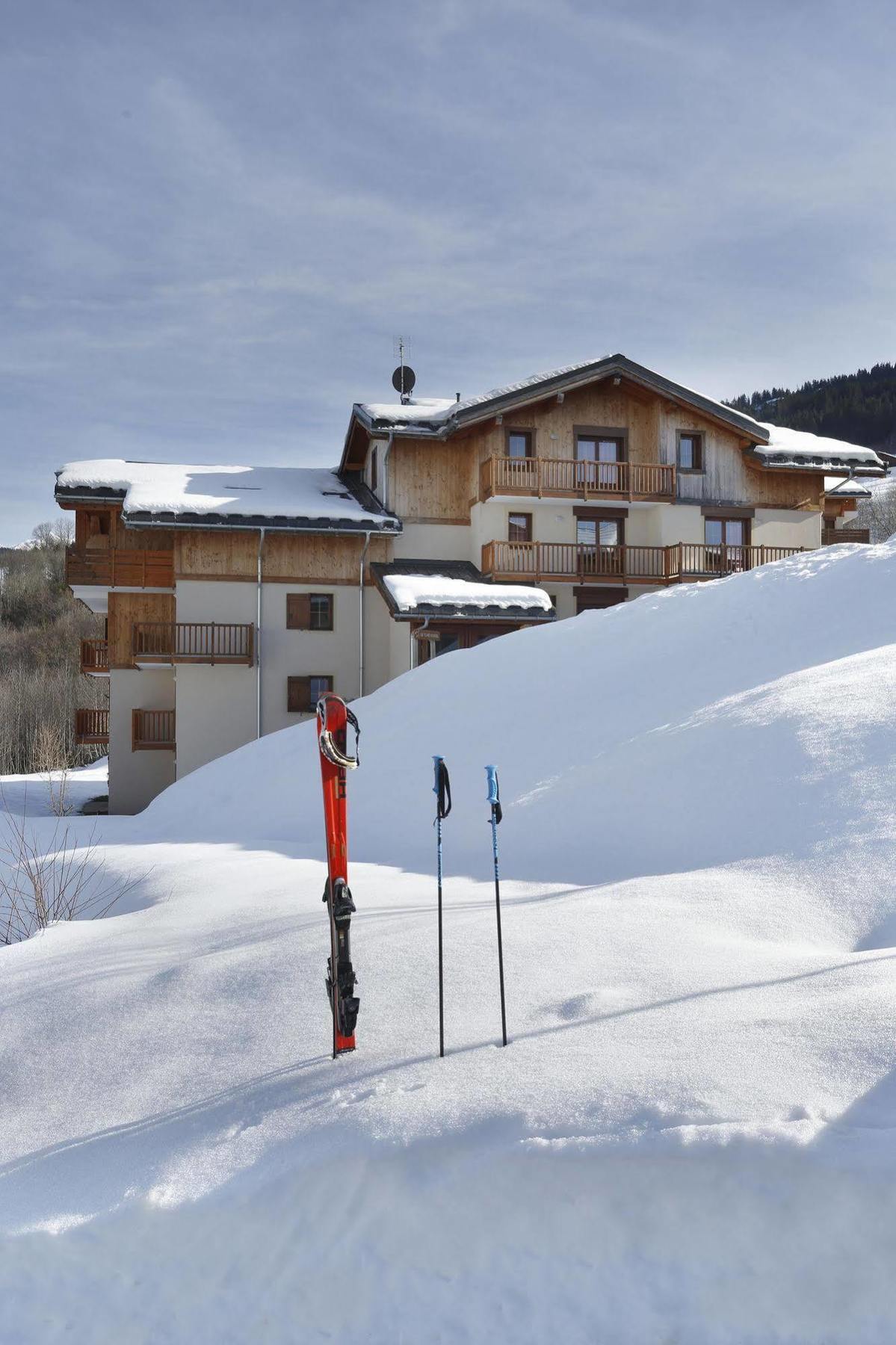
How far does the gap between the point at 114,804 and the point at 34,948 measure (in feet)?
67.3

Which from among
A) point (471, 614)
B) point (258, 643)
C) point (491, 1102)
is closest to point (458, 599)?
point (471, 614)

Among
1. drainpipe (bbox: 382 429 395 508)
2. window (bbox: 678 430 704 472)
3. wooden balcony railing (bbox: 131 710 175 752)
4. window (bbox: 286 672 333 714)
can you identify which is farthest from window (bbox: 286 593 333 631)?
window (bbox: 678 430 704 472)

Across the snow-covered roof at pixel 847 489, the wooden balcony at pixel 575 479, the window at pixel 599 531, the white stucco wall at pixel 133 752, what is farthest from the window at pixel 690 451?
the white stucco wall at pixel 133 752

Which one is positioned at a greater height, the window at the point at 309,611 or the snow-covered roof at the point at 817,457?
the snow-covered roof at the point at 817,457

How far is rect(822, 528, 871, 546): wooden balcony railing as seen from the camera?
32438mm

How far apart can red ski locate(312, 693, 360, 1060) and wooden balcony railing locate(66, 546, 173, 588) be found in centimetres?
2277

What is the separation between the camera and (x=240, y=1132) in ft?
13.9

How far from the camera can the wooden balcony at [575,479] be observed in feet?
87.5

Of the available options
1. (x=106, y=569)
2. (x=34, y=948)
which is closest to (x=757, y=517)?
(x=106, y=569)

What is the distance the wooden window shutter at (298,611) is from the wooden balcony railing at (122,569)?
3.39 metres

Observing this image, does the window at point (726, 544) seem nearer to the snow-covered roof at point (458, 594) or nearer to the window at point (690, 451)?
the window at point (690, 451)

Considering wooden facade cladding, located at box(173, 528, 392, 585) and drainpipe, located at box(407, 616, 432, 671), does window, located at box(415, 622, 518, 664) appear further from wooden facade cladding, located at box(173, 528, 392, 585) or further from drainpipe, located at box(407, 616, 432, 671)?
wooden facade cladding, located at box(173, 528, 392, 585)

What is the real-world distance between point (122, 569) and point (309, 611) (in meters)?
5.11

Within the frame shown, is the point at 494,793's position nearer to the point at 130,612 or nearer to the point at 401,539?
the point at 401,539
